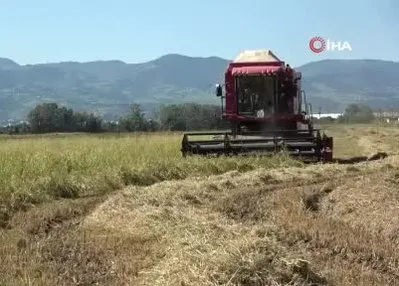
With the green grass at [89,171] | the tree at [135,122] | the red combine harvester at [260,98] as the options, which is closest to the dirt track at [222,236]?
the green grass at [89,171]

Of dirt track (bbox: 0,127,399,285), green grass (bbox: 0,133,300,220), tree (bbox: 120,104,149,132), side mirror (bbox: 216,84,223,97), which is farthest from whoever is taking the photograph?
tree (bbox: 120,104,149,132)

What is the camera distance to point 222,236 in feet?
21.6

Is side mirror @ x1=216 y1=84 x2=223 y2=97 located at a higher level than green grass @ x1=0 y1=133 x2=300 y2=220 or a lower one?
higher

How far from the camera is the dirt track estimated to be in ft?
18.0

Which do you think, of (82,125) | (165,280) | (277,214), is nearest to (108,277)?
(165,280)

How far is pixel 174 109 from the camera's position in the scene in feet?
272

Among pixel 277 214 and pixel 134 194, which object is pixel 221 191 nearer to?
pixel 134 194

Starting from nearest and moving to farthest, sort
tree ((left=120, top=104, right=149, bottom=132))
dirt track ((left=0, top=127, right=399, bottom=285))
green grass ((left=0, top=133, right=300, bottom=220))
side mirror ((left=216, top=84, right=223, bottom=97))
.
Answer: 1. dirt track ((left=0, top=127, right=399, bottom=285))
2. green grass ((left=0, top=133, right=300, bottom=220))
3. side mirror ((left=216, top=84, right=223, bottom=97))
4. tree ((left=120, top=104, right=149, bottom=132))

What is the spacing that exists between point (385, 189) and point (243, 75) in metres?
9.50

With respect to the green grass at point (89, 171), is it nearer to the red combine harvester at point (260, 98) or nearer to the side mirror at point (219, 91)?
the side mirror at point (219, 91)

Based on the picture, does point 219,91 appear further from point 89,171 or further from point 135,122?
point 135,122

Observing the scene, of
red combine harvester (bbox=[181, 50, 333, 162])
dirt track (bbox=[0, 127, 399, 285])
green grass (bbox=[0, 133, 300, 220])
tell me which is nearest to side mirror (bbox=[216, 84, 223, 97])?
red combine harvester (bbox=[181, 50, 333, 162])

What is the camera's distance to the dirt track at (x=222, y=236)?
18.0 ft

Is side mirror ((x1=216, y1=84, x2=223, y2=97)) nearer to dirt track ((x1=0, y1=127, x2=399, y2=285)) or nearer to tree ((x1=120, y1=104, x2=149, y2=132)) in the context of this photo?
dirt track ((x1=0, y1=127, x2=399, y2=285))
